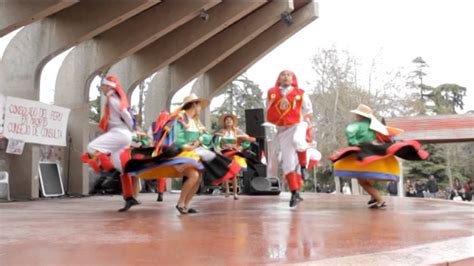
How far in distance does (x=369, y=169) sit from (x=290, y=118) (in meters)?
1.33

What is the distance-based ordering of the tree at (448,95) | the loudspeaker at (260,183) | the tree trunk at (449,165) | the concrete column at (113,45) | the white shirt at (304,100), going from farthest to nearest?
the tree at (448,95), the tree trunk at (449,165), the concrete column at (113,45), the loudspeaker at (260,183), the white shirt at (304,100)

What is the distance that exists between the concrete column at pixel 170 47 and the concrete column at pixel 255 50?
13.4ft

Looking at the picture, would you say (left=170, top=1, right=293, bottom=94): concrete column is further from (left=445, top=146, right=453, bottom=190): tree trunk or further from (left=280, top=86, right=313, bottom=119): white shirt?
(left=445, top=146, right=453, bottom=190): tree trunk

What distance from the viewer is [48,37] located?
13.1 meters

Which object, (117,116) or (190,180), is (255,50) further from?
(190,180)

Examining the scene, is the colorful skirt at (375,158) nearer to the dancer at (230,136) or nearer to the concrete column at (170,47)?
the dancer at (230,136)

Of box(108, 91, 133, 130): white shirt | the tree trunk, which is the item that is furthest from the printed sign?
the tree trunk

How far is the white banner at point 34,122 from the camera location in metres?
10.8

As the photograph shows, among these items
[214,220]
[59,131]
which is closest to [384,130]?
[214,220]

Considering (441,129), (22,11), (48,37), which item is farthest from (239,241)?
(441,129)

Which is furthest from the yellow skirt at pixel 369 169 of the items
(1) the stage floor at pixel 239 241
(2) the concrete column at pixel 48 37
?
(2) the concrete column at pixel 48 37

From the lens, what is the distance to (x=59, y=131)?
12.3 metres

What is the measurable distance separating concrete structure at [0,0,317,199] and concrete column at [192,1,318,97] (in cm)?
6

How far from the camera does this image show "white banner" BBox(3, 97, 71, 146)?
35.5 ft
